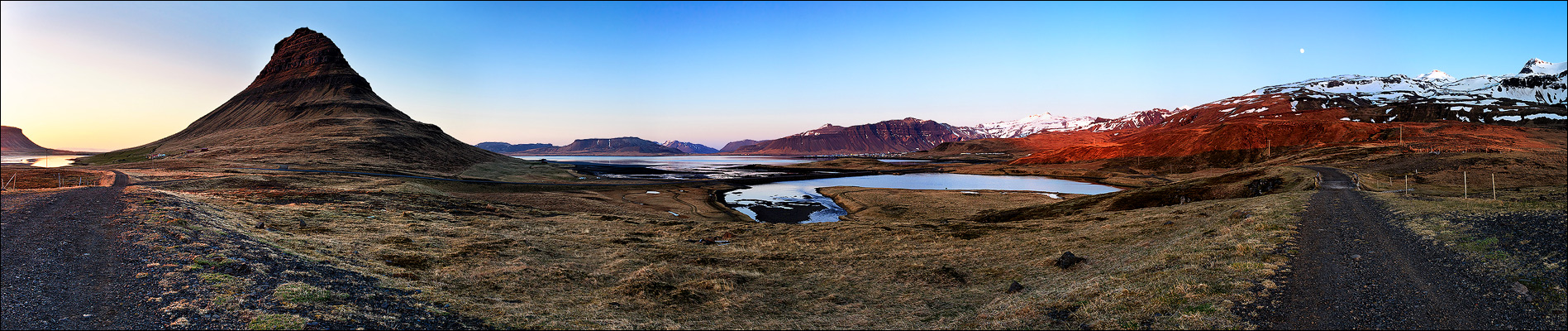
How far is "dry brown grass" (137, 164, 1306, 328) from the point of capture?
12906mm

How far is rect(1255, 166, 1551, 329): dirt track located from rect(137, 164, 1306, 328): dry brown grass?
2.80ft

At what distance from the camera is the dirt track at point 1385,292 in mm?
9195

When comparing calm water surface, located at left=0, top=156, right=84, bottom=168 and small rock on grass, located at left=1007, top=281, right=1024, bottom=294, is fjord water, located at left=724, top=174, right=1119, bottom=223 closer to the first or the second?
small rock on grass, located at left=1007, top=281, right=1024, bottom=294

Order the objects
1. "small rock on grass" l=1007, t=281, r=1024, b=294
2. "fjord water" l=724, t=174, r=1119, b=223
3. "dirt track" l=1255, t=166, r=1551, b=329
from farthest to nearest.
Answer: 1. "fjord water" l=724, t=174, r=1119, b=223
2. "small rock on grass" l=1007, t=281, r=1024, b=294
3. "dirt track" l=1255, t=166, r=1551, b=329

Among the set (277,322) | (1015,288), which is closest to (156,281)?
(277,322)

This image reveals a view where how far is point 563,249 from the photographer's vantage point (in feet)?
85.5

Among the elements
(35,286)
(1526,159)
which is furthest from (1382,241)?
(1526,159)

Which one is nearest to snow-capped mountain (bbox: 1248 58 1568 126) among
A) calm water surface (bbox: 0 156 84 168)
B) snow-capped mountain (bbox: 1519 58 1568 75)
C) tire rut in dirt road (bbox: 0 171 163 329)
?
snow-capped mountain (bbox: 1519 58 1568 75)

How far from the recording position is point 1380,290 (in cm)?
1090

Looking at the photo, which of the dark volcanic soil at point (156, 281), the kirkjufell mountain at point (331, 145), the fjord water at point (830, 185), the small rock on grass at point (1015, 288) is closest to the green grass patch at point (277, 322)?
the dark volcanic soil at point (156, 281)

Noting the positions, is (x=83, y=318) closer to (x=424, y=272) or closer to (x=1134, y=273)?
(x=424, y=272)

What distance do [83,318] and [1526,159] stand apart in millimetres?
96064

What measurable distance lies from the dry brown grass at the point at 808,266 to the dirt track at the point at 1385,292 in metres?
0.85

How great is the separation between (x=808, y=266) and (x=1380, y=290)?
54.8ft
